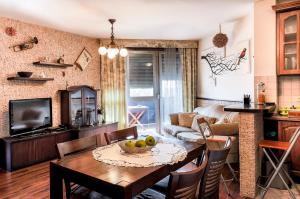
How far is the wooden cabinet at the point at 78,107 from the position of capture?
4.67m

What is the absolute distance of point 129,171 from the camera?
1.53 meters

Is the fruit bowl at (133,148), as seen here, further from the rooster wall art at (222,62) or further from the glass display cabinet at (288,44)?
the rooster wall art at (222,62)

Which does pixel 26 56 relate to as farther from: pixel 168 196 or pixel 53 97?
pixel 168 196

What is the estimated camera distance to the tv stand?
361 cm

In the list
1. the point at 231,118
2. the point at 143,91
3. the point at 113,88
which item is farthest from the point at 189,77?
the point at 231,118

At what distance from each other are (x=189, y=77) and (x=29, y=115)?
368 cm

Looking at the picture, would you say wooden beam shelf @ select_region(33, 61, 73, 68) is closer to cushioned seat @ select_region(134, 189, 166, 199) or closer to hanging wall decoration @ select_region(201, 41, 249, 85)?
hanging wall decoration @ select_region(201, 41, 249, 85)

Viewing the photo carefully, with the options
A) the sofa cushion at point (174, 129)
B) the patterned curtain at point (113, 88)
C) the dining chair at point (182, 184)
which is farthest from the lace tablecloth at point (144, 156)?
the patterned curtain at point (113, 88)

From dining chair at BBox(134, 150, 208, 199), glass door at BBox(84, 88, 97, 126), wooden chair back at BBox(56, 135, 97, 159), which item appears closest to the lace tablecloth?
wooden chair back at BBox(56, 135, 97, 159)

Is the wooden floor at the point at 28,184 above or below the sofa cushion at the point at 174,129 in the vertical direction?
below

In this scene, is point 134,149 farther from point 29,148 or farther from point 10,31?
point 10,31

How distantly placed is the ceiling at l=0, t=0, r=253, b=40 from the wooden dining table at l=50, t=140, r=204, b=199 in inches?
91.3

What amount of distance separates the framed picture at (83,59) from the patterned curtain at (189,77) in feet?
7.54

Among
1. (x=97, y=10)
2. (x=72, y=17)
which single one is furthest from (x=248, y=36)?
(x=72, y=17)
